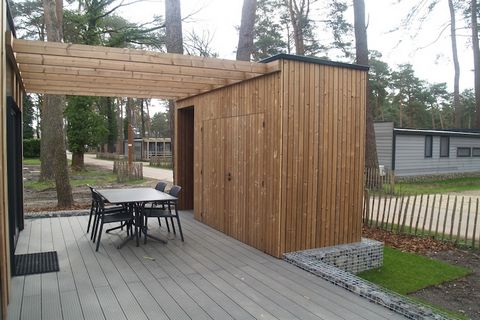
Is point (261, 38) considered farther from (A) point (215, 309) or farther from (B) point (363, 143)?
(A) point (215, 309)

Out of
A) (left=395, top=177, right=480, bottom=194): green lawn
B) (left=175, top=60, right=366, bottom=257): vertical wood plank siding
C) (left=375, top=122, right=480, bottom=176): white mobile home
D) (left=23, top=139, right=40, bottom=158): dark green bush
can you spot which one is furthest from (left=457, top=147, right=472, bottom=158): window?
(left=23, top=139, right=40, bottom=158): dark green bush

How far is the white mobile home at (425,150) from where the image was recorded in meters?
15.7

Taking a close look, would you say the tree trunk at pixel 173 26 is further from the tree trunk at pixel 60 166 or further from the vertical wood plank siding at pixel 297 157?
the vertical wood plank siding at pixel 297 157

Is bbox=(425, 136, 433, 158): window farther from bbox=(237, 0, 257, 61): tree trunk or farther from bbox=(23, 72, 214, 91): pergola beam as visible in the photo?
bbox=(23, 72, 214, 91): pergola beam

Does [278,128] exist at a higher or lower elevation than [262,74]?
lower

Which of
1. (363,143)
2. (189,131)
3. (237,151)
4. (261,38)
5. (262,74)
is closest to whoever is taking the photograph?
(262,74)

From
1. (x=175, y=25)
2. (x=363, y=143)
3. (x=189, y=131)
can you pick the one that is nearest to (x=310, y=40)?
(x=175, y=25)

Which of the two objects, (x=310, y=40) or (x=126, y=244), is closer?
(x=126, y=244)

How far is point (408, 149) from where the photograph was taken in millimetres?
16047

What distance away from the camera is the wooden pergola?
143 inches

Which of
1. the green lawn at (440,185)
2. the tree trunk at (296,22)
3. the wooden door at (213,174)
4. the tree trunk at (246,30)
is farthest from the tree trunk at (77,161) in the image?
the wooden door at (213,174)

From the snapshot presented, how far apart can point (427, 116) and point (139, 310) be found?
37.6 m

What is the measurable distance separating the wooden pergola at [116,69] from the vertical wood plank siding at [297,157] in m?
0.42

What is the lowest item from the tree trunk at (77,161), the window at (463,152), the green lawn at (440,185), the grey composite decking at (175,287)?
the green lawn at (440,185)
